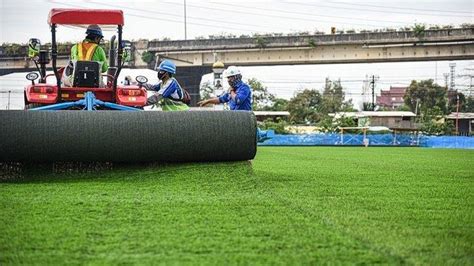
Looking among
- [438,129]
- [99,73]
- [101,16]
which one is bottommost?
[438,129]

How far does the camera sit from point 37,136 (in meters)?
7.92

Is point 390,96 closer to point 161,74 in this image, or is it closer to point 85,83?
point 161,74

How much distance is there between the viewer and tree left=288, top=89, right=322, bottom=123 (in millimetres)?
81875

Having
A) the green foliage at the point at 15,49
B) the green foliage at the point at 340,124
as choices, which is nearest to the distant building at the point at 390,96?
the green foliage at the point at 340,124

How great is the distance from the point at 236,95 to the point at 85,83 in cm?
245

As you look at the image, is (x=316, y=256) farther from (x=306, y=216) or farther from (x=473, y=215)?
(x=473, y=215)

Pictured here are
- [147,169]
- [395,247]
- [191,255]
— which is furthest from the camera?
[147,169]

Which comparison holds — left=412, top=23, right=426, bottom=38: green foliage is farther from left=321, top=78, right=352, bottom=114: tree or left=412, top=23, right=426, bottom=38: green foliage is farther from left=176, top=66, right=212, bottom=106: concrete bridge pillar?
left=321, top=78, right=352, bottom=114: tree

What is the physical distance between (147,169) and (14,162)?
1.54 meters

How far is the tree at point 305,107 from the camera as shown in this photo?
81.9m

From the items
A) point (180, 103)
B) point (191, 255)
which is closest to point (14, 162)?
point (180, 103)

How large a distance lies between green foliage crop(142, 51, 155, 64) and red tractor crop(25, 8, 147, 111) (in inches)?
1584

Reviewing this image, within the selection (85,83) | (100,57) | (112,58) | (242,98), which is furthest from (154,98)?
(242,98)

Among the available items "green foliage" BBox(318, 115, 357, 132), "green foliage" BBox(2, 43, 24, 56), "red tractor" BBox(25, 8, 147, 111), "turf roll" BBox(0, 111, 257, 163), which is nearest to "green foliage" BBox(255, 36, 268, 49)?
"green foliage" BBox(318, 115, 357, 132)
